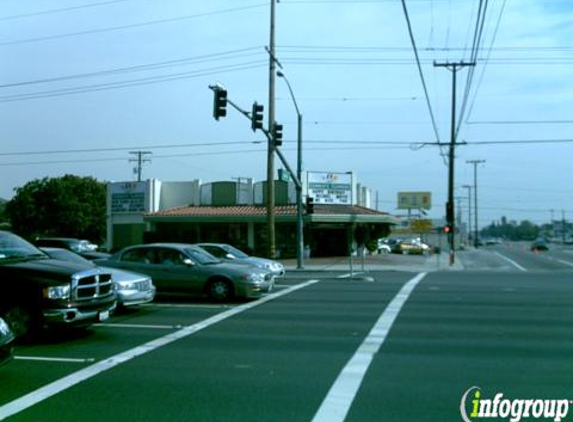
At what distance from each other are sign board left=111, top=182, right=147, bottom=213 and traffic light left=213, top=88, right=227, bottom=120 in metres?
24.2

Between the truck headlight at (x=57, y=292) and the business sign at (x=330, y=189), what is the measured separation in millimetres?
34600

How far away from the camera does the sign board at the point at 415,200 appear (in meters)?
80.3

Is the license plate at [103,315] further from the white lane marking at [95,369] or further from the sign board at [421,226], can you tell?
the sign board at [421,226]

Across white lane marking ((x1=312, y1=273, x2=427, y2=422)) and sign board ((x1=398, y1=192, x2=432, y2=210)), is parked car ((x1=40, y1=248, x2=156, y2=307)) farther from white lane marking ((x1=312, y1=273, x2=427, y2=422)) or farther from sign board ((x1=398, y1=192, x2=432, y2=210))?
sign board ((x1=398, y1=192, x2=432, y2=210))

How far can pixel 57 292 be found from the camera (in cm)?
1032

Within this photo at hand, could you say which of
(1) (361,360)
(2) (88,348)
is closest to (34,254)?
(2) (88,348)

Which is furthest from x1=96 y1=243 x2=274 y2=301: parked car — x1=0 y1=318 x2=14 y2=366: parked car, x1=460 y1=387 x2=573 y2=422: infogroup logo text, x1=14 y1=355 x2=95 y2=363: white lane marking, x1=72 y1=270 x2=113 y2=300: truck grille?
x1=460 y1=387 x2=573 y2=422: infogroup logo text

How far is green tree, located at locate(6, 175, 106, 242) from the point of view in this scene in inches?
2240

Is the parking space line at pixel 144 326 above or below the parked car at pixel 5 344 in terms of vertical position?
below

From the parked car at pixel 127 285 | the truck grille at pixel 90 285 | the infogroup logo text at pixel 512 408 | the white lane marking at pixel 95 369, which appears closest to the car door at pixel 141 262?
the parked car at pixel 127 285

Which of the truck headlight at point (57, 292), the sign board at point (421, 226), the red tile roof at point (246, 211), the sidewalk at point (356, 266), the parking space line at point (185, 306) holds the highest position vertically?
the red tile roof at point (246, 211)

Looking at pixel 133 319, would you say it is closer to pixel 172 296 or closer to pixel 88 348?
pixel 88 348

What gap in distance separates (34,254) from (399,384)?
6782mm

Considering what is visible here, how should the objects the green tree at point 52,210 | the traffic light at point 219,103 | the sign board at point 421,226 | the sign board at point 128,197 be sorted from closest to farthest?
the traffic light at point 219,103
the sign board at point 128,197
the sign board at point 421,226
the green tree at point 52,210
